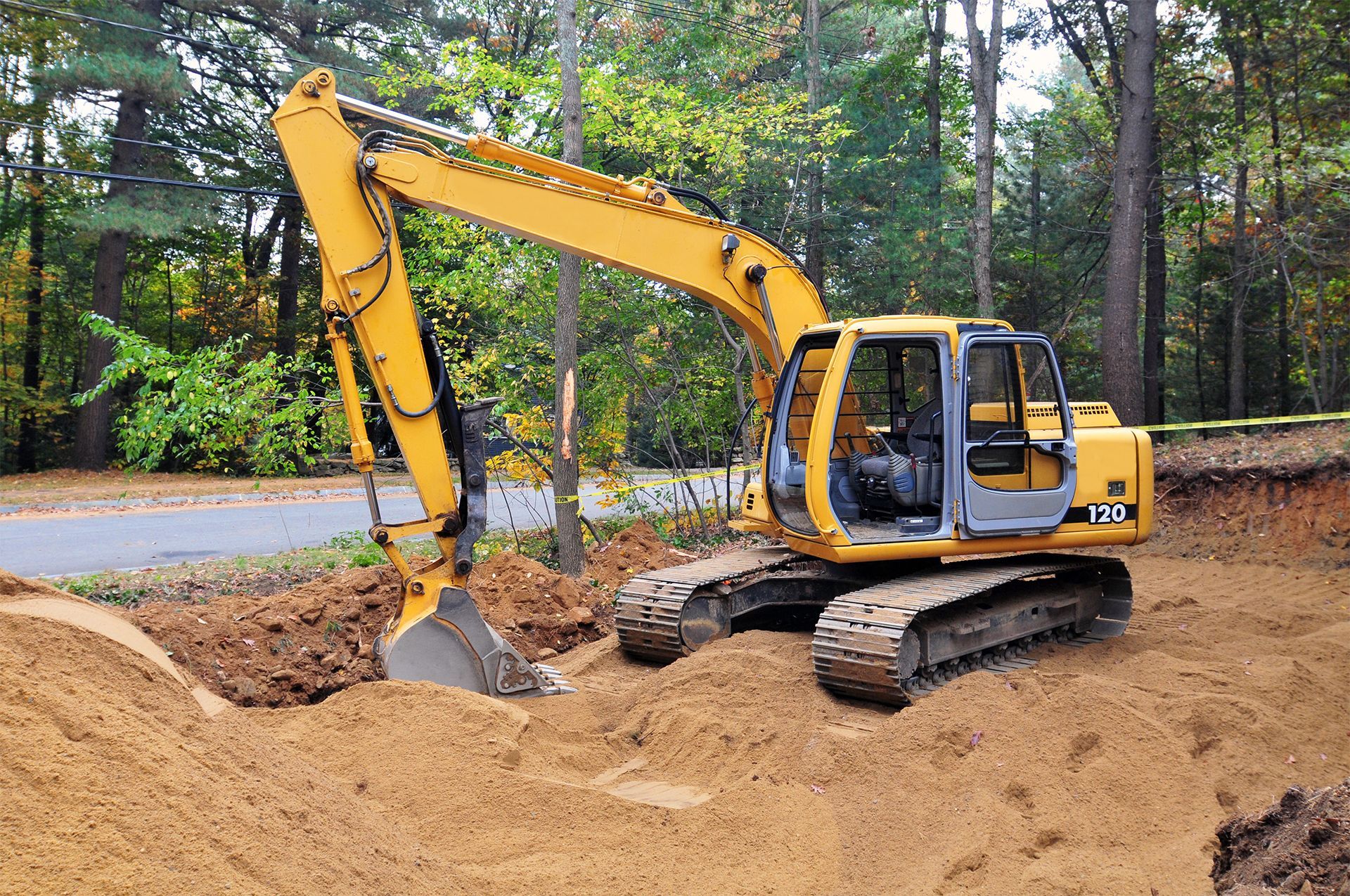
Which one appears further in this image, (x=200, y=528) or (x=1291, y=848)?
(x=200, y=528)

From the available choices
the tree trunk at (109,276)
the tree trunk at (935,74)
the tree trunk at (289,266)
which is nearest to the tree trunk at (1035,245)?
the tree trunk at (935,74)

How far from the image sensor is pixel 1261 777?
502 centimetres

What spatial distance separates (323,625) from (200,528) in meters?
7.60

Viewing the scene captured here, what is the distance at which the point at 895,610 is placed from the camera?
19.2ft

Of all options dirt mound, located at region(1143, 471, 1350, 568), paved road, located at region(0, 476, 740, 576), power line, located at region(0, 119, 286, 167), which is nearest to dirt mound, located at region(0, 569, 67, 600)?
paved road, located at region(0, 476, 740, 576)

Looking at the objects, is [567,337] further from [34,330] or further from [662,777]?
[34,330]

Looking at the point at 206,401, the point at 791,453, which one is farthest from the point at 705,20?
the point at 791,453

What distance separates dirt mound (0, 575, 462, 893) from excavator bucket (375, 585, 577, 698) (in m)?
1.45

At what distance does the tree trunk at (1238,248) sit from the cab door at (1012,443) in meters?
11.8

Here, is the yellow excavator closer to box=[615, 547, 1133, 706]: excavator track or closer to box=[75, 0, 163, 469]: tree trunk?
box=[615, 547, 1133, 706]: excavator track

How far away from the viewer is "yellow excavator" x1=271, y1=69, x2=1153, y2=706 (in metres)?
5.73

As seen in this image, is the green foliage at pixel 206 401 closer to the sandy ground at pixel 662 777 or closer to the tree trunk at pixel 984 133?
the sandy ground at pixel 662 777

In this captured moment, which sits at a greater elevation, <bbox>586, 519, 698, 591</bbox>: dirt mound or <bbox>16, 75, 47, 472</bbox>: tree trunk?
<bbox>16, 75, 47, 472</bbox>: tree trunk

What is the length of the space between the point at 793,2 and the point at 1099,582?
16262mm
